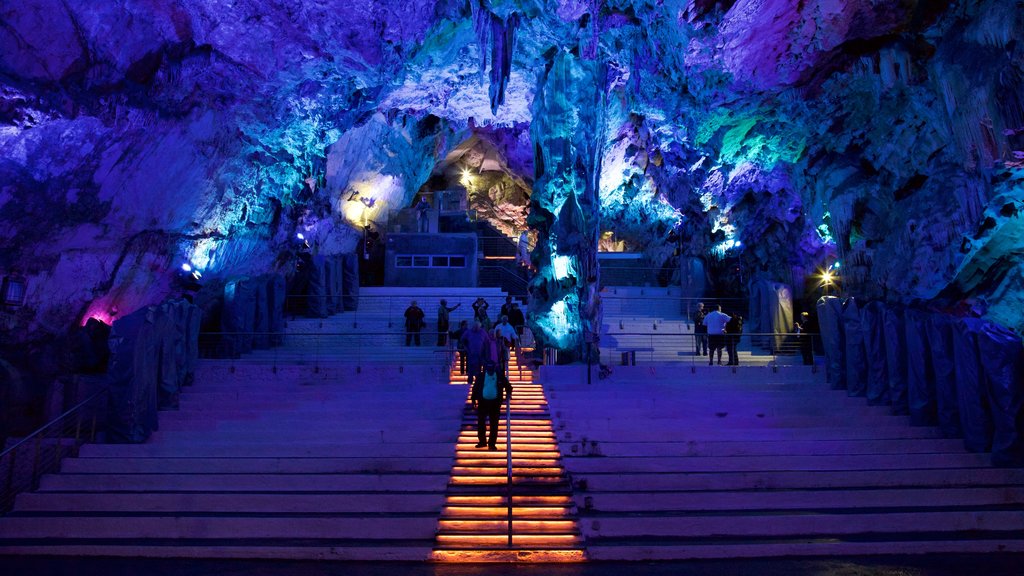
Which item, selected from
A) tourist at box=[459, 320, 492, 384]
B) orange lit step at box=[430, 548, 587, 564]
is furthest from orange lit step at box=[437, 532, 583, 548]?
tourist at box=[459, 320, 492, 384]

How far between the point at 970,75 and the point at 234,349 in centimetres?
1578

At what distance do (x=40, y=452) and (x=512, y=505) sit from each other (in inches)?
267

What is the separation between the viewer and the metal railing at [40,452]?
7.30m

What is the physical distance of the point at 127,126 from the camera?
11.8 metres

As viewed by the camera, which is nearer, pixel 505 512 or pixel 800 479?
pixel 505 512

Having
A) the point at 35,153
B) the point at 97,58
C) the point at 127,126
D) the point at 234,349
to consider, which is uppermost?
the point at 97,58

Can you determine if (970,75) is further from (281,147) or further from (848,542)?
(281,147)

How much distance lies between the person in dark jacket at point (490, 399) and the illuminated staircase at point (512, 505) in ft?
0.57

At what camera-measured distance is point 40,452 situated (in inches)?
337

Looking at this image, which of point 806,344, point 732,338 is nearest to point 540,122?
point 732,338

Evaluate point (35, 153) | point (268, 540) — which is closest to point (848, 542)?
point (268, 540)

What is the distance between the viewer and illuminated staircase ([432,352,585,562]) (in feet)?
19.7

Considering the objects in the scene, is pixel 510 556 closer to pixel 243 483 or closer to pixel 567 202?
pixel 243 483

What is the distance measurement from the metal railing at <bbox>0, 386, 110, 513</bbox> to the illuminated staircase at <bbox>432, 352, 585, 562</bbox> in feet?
16.2
